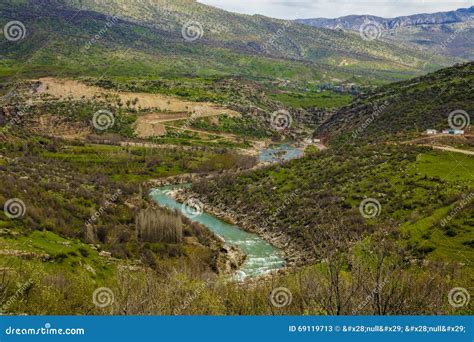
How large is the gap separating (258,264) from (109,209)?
17.0 metres

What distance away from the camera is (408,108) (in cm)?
10575

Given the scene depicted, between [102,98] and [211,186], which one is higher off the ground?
[102,98]

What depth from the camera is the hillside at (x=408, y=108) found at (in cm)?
9314

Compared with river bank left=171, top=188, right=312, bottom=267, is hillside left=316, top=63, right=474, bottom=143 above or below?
above

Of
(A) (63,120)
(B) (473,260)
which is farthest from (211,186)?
(A) (63,120)

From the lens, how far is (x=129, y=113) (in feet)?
440

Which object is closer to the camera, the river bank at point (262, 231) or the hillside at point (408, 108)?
the river bank at point (262, 231)

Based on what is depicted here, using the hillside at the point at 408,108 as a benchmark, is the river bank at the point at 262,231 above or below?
below

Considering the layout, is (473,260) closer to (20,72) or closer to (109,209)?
(109,209)

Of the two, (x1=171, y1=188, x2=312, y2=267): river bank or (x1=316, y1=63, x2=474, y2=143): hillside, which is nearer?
(x1=171, y1=188, x2=312, y2=267): river bank

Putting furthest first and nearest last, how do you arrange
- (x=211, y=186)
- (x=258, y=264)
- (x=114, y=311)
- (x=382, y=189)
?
(x=211, y=186) → (x=382, y=189) → (x=258, y=264) → (x=114, y=311)

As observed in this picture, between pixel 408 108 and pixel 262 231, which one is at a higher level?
pixel 408 108

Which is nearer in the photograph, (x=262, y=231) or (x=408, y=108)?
(x=262, y=231)

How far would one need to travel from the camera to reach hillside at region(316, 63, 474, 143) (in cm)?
9314
